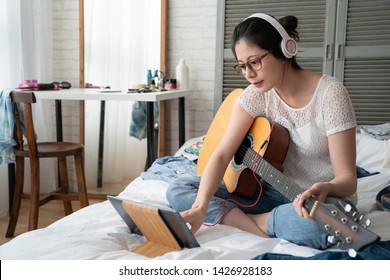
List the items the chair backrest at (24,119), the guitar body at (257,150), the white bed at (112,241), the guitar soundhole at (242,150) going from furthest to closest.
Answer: the chair backrest at (24,119) → the guitar soundhole at (242,150) → the guitar body at (257,150) → the white bed at (112,241)

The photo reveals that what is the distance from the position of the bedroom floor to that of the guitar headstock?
5.85 feet

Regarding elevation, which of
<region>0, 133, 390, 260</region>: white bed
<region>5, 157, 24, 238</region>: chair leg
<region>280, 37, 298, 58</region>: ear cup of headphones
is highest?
<region>280, 37, 298, 58</region>: ear cup of headphones

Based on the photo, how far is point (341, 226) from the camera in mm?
1001

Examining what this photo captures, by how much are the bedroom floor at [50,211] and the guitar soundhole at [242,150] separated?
140 cm

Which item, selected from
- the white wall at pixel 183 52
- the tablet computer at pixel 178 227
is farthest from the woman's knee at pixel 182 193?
the white wall at pixel 183 52

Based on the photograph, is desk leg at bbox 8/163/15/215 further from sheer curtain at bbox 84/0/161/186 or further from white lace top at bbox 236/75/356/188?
white lace top at bbox 236/75/356/188

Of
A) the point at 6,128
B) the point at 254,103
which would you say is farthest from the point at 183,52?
the point at 254,103

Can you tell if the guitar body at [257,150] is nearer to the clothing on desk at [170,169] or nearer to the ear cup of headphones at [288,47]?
the ear cup of headphones at [288,47]

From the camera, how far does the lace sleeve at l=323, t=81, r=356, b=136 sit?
124 cm

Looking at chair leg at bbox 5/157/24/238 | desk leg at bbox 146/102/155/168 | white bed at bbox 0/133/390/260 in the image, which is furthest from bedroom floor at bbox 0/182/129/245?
white bed at bbox 0/133/390/260

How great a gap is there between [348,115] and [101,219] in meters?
0.79

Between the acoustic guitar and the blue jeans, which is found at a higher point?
the acoustic guitar

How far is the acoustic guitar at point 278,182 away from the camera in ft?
3.22

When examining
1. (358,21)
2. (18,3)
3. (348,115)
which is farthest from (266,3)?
(348,115)
